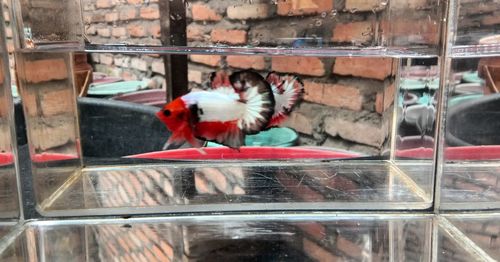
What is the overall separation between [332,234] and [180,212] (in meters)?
0.23

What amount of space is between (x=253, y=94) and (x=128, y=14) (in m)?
0.27

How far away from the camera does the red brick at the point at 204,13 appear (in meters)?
0.72

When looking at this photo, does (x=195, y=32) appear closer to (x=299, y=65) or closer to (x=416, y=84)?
(x=299, y=65)

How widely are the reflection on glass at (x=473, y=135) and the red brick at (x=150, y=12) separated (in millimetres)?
488

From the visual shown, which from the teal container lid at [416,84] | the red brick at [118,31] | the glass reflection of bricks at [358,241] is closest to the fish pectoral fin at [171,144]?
the red brick at [118,31]

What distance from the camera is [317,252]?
0.54 m

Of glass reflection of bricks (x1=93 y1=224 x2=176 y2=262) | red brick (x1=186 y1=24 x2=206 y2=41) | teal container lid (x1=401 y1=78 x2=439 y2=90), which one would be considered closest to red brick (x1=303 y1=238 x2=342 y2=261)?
glass reflection of bricks (x1=93 y1=224 x2=176 y2=262)

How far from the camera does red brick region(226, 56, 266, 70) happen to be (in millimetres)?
765

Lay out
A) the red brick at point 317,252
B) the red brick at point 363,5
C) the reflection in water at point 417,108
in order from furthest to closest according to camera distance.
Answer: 1. the red brick at point 363,5
2. the reflection in water at point 417,108
3. the red brick at point 317,252

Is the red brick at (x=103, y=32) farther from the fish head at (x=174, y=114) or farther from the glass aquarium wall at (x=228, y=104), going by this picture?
the fish head at (x=174, y=114)

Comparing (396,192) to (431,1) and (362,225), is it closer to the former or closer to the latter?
(362,225)

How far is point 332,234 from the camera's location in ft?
1.92

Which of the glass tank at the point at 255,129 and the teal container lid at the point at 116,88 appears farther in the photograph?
the teal container lid at the point at 116,88

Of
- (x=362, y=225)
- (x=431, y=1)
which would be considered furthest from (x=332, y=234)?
(x=431, y=1)
